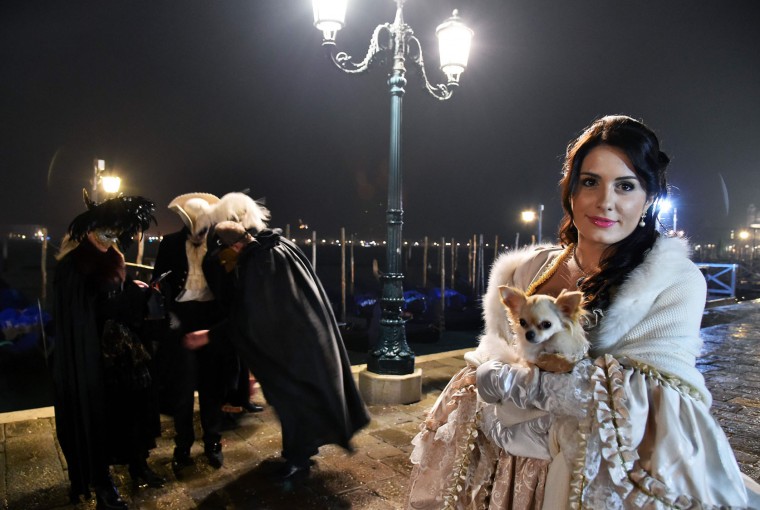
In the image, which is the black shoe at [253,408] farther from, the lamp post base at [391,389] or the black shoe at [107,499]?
the black shoe at [107,499]

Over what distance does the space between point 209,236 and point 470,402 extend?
285 cm

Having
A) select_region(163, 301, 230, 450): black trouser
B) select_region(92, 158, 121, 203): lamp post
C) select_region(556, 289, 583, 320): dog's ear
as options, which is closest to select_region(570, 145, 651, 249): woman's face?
select_region(556, 289, 583, 320): dog's ear

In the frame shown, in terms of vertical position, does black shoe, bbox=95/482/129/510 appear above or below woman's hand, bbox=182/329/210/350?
below

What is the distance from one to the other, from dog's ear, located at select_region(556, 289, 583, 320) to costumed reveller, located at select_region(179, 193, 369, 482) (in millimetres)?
2467

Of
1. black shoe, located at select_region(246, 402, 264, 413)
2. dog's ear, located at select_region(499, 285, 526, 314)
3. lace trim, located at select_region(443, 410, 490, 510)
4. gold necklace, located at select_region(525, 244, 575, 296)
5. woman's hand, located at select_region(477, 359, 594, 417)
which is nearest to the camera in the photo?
woman's hand, located at select_region(477, 359, 594, 417)

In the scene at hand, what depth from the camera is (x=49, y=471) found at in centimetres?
357

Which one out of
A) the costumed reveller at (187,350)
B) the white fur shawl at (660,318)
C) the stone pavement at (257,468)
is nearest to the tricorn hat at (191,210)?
the costumed reveller at (187,350)

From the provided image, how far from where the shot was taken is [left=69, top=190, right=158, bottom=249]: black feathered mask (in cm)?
311

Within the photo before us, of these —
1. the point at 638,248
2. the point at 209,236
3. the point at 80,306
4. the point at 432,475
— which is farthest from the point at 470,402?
the point at 209,236

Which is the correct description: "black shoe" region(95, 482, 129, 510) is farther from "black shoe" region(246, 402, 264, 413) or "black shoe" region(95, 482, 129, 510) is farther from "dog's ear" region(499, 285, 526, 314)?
"dog's ear" region(499, 285, 526, 314)

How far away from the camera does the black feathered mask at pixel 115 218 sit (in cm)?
311

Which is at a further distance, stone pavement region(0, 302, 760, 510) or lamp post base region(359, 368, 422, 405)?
lamp post base region(359, 368, 422, 405)

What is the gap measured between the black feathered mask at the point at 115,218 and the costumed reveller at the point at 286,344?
1.81 ft

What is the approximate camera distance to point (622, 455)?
4.22 feet
